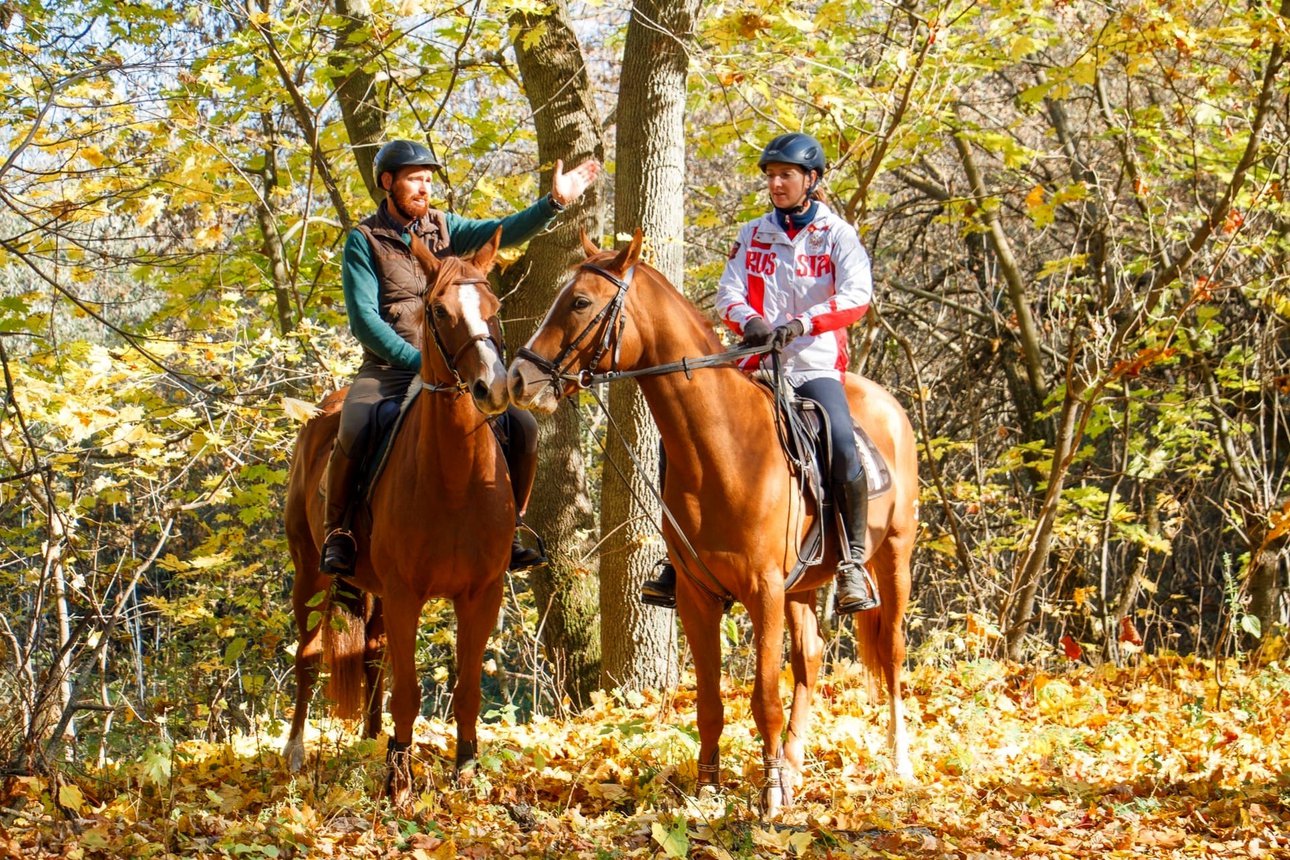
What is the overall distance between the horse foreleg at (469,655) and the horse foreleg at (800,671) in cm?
140

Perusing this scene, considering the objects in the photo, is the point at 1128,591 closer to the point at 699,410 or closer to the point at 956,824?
the point at 956,824

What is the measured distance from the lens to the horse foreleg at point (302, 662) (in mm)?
6391

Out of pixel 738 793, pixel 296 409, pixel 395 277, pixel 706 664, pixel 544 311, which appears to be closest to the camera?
pixel 296 409

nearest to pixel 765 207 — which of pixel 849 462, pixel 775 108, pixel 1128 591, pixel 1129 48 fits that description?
pixel 775 108

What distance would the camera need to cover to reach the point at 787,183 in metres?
5.59

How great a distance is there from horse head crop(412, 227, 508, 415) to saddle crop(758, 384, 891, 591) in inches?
52.5

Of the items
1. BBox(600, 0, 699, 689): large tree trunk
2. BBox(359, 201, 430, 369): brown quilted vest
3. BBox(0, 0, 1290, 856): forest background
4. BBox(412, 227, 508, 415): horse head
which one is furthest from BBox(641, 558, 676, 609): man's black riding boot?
BBox(600, 0, 699, 689): large tree trunk

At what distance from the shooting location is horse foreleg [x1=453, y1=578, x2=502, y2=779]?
5.57m

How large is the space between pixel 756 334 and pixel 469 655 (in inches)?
78.1

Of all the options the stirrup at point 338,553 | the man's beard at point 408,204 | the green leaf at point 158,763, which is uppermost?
the man's beard at point 408,204

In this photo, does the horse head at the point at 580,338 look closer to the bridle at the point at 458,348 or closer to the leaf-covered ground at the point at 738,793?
the bridle at the point at 458,348

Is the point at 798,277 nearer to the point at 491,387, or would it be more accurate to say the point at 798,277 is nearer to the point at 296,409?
the point at 491,387

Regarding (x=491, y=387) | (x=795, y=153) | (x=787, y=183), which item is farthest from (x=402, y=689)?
(x=795, y=153)

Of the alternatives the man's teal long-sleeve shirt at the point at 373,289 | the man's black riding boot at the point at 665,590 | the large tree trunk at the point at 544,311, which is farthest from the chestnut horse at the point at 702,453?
the large tree trunk at the point at 544,311
